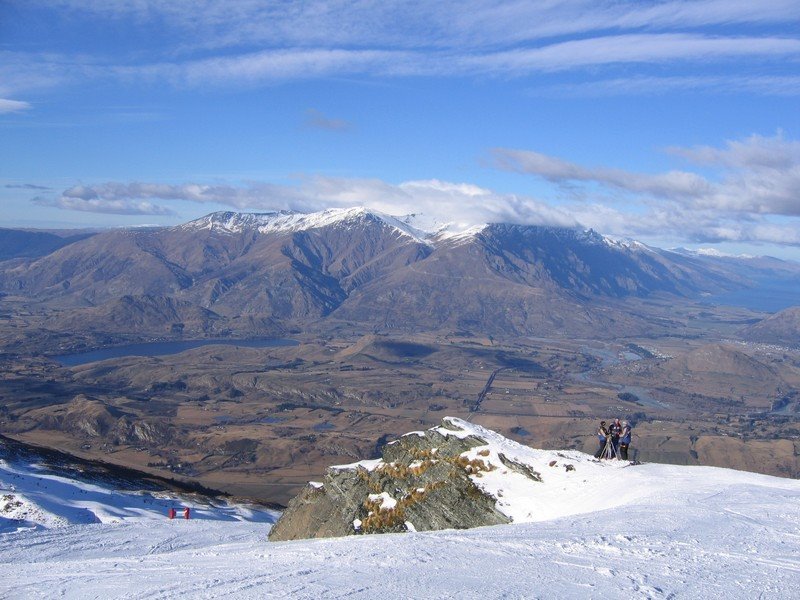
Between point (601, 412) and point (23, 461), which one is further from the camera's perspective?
point (601, 412)

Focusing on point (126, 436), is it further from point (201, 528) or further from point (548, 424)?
point (201, 528)

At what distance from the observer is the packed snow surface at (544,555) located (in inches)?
604

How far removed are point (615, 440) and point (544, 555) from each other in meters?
16.7

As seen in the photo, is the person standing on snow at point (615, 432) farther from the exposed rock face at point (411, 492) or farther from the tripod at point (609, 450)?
the exposed rock face at point (411, 492)

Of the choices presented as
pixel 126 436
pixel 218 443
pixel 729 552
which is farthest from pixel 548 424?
pixel 729 552

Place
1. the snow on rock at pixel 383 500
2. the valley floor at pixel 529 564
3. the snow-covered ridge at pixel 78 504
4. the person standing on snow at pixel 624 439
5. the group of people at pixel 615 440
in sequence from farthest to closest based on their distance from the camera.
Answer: the snow-covered ridge at pixel 78 504 < the group of people at pixel 615 440 < the person standing on snow at pixel 624 439 < the snow on rock at pixel 383 500 < the valley floor at pixel 529 564

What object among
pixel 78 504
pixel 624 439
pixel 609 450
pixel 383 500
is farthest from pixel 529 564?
pixel 78 504

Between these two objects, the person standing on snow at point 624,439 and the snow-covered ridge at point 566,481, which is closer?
the snow-covered ridge at point 566,481

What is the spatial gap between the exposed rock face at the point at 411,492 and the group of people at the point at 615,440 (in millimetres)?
4788

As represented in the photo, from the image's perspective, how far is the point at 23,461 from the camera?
192ft

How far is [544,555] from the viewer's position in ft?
57.7

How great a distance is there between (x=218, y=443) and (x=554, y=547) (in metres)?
116

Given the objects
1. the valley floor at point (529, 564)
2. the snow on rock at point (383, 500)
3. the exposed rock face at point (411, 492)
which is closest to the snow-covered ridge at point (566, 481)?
the exposed rock face at point (411, 492)

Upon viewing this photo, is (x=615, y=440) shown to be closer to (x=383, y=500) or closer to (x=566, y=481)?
(x=566, y=481)
